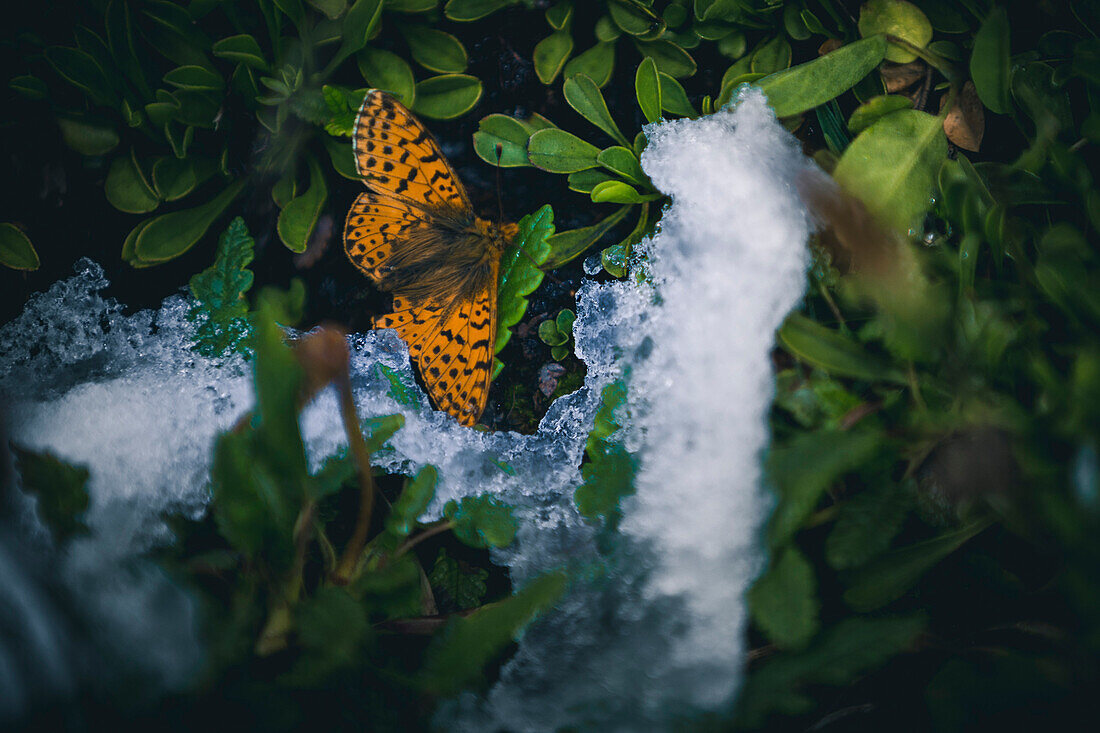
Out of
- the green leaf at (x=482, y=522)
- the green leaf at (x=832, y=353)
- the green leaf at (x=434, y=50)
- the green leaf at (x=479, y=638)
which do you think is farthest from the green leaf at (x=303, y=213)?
the green leaf at (x=832, y=353)

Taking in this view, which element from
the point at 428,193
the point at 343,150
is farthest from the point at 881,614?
the point at 343,150

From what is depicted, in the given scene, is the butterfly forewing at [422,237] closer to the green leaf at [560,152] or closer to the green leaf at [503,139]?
the green leaf at [503,139]

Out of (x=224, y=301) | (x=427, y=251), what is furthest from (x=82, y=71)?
(x=427, y=251)

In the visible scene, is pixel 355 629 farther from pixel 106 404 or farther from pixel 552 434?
pixel 106 404

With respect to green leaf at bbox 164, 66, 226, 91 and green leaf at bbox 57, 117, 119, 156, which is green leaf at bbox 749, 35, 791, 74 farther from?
green leaf at bbox 57, 117, 119, 156

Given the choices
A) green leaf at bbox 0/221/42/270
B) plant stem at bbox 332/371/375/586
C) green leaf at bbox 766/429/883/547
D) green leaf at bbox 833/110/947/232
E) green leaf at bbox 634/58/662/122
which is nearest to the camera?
green leaf at bbox 766/429/883/547

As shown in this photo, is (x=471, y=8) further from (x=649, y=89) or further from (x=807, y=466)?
(x=807, y=466)

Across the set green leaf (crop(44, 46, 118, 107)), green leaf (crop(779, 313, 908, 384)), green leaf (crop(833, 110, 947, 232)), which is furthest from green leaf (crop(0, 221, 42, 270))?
green leaf (crop(833, 110, 947, 232))
